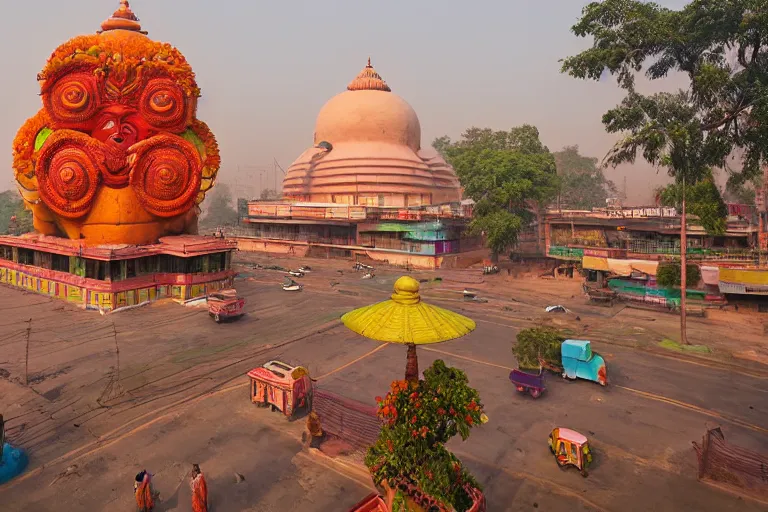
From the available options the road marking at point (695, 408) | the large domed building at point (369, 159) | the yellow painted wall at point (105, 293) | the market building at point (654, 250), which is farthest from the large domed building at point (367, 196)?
the road marking at point (695, 408)

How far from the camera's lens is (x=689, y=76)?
17500 millimetres

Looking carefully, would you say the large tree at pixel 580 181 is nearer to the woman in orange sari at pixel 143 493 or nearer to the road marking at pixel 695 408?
the road marking at pixel 695 408

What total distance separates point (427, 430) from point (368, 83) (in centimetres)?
5468

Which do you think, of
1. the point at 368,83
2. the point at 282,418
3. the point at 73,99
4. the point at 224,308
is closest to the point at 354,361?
the point at 282,418

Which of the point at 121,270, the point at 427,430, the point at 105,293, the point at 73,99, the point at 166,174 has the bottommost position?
the point at 105,293

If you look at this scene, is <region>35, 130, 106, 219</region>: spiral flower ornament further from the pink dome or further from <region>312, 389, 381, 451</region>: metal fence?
the pink dome

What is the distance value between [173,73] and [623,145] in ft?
73.7

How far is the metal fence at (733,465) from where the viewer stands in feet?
28.0

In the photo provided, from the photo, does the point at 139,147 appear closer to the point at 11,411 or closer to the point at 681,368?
the point at 11,411

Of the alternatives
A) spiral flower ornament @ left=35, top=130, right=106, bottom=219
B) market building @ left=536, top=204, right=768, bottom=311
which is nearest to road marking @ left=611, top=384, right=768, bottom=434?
market building @ left=536, top=204, right=768, bottom=311

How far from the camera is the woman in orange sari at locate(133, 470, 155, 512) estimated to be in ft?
25.5

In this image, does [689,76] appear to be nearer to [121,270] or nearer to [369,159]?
[121,270]

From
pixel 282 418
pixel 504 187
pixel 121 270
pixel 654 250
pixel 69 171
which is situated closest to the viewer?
pixel 282 418

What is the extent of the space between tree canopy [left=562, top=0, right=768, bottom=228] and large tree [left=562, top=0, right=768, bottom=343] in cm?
3
